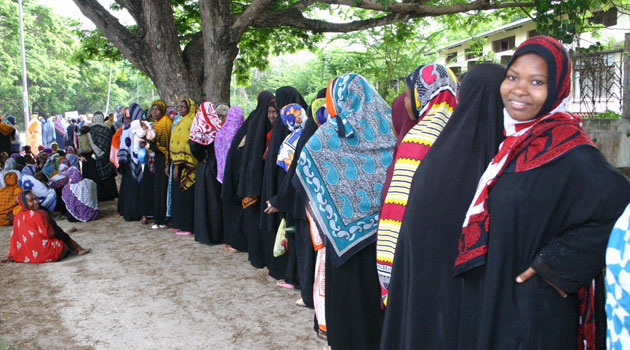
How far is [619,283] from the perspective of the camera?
1.55 metres

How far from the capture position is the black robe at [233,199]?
572 centimetres

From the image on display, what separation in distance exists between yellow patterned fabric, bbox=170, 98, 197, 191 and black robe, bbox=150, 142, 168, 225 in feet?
2.11

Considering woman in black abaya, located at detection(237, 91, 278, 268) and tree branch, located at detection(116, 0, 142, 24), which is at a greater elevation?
tree branch, located at detection(116, 0, 142, 24)

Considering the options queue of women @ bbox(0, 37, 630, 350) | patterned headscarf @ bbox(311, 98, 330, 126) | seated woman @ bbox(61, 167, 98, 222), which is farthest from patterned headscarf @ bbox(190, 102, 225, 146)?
seated woman @ bbox(61, 167, 98, 222)

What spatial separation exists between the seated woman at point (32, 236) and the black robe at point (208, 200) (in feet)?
5.23

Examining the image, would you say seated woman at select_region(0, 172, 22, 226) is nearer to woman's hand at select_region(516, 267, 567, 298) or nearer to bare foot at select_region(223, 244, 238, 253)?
bare foot at select_region(223, 244, 238, 253)

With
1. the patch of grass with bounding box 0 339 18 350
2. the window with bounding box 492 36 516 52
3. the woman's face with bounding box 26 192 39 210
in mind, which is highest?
the window with bounding box 492 36 516 52

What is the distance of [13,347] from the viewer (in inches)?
151

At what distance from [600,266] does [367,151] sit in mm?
1626

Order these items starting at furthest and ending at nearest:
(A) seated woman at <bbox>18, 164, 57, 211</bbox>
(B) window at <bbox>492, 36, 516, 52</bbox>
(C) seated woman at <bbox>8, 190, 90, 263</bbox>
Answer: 1. (B) window at <bbox>492, 36, 516, 52</bbox>
2. (A) seated woman at <bbox>18, 164, 57, 211</bbox>
3. (C) seated woman at <bbox>8, 190, 90, 263</bbox>

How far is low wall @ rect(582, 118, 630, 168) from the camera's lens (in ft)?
19.1

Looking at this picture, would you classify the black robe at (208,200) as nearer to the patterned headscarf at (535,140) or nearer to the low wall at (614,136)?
the low wall at (614,136)

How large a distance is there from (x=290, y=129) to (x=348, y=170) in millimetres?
1586

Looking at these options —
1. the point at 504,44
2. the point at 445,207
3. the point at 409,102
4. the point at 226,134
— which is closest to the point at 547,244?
the point at 445,207
